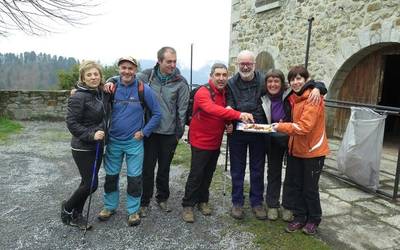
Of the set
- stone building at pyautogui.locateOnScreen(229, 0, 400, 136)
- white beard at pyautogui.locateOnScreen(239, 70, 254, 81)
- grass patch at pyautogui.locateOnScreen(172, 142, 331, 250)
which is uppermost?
stone building at pyautogui.locateOnScreen(229, 0, 400, 136)

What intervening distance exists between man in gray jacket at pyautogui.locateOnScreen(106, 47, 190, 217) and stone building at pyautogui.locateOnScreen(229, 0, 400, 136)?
4.44 metres

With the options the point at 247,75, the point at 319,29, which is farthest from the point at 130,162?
the point at 319,29

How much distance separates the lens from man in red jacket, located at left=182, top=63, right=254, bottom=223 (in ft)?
10.7

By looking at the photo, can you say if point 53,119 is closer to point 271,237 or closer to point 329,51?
point 329,51

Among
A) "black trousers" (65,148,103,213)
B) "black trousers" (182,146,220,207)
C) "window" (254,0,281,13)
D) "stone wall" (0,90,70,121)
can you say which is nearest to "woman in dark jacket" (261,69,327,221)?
"black trousers" (182,146,220,207)

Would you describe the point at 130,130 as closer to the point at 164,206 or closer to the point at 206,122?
the point at 206,122

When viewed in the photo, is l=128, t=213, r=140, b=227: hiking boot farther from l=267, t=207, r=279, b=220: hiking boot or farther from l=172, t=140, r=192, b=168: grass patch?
l=172, t=140, r=192, b=168: grass patch

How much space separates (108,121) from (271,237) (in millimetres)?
1846

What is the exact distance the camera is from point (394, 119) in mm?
9914

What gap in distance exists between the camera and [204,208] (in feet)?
12.4

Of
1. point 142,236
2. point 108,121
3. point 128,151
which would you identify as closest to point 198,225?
point 142,236

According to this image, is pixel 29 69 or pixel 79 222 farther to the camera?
pixel 29 69

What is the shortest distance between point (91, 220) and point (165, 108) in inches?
52.6

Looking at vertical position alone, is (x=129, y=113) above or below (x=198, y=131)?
above
